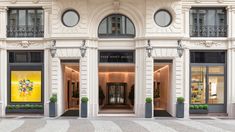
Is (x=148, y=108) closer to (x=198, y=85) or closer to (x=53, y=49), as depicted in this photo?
(x=198, y=85)

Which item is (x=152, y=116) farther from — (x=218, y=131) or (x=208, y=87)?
(x=218, y=131)

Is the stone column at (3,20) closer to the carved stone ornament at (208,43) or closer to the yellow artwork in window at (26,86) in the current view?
the yellow artwork in window at (26,86)

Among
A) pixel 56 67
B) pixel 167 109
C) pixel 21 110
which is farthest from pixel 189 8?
pixel 21 110

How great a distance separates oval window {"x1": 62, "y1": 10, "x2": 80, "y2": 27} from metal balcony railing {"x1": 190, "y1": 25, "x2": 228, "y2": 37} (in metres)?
7.45

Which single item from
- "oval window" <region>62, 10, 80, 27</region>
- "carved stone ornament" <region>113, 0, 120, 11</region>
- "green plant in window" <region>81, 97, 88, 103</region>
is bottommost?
"green plant in window" <region>81, 97, 88, 103</region>

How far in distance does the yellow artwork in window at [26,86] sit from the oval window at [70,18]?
388 cm

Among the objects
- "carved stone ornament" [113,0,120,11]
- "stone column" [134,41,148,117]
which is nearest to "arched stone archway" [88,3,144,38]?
"carved stone ornament" [113,0,120,11]

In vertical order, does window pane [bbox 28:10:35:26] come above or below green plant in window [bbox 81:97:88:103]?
above

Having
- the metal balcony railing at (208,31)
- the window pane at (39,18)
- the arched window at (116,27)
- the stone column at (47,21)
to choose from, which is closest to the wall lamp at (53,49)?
the stone column at (47,21)

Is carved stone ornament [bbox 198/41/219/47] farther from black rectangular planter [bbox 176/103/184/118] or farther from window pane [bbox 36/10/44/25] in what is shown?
window pane [bbox 36/10/44/25]

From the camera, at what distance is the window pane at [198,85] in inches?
950

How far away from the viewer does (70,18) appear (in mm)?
23547

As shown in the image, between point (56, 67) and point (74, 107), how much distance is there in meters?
4.99

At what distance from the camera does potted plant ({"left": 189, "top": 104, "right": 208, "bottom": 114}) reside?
2383cm
